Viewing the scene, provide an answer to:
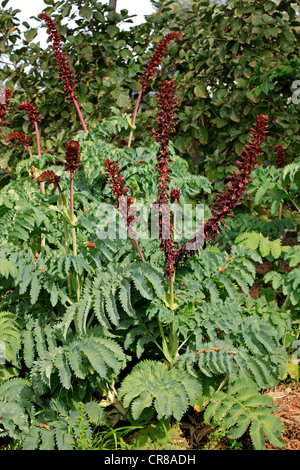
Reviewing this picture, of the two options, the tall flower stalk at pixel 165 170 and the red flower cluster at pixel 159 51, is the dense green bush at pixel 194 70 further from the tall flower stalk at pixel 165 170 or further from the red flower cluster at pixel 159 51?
the tall flower stalk at pixel 165 170

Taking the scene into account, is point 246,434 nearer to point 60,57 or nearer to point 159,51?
point 159,51

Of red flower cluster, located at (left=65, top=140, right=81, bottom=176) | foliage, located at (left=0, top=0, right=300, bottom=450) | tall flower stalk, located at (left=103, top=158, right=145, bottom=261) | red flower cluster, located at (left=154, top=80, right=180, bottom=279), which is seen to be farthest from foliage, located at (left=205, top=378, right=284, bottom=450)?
A: red flower cluster, located at (left=65, top=140, right=81, bottom=176)

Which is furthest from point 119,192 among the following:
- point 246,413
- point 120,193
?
point 246,413

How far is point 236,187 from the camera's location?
2.35m

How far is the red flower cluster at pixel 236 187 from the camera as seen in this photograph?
2307 mm

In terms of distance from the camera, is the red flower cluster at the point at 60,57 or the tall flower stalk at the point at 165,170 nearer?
the tall flower stalk at the point at 165,170

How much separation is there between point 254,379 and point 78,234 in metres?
1.43

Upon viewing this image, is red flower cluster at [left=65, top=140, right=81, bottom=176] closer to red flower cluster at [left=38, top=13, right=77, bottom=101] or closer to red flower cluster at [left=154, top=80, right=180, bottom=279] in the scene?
red flower cluster at [left=154, top=80, right=180, bottom=279]

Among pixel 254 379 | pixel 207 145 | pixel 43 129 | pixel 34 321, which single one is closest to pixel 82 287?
pixel 34 321

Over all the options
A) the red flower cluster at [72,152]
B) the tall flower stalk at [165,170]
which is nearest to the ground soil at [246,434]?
the tall flower stalk at [165,170]

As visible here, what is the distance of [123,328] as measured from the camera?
2674mm

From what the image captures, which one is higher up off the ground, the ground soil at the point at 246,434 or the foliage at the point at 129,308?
the foliage at the point at 129,308

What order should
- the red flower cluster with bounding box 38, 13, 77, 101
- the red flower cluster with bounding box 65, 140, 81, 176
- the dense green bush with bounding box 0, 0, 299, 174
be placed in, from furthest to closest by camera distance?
the dense green bush with bounding box 0, 0, 299, 174
the red flower cluster with bounding box 38, 13, 77, 101
the red flower cluster with bounding box 65, 140, 81, 176

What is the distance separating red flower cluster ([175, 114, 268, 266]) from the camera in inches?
90.8
